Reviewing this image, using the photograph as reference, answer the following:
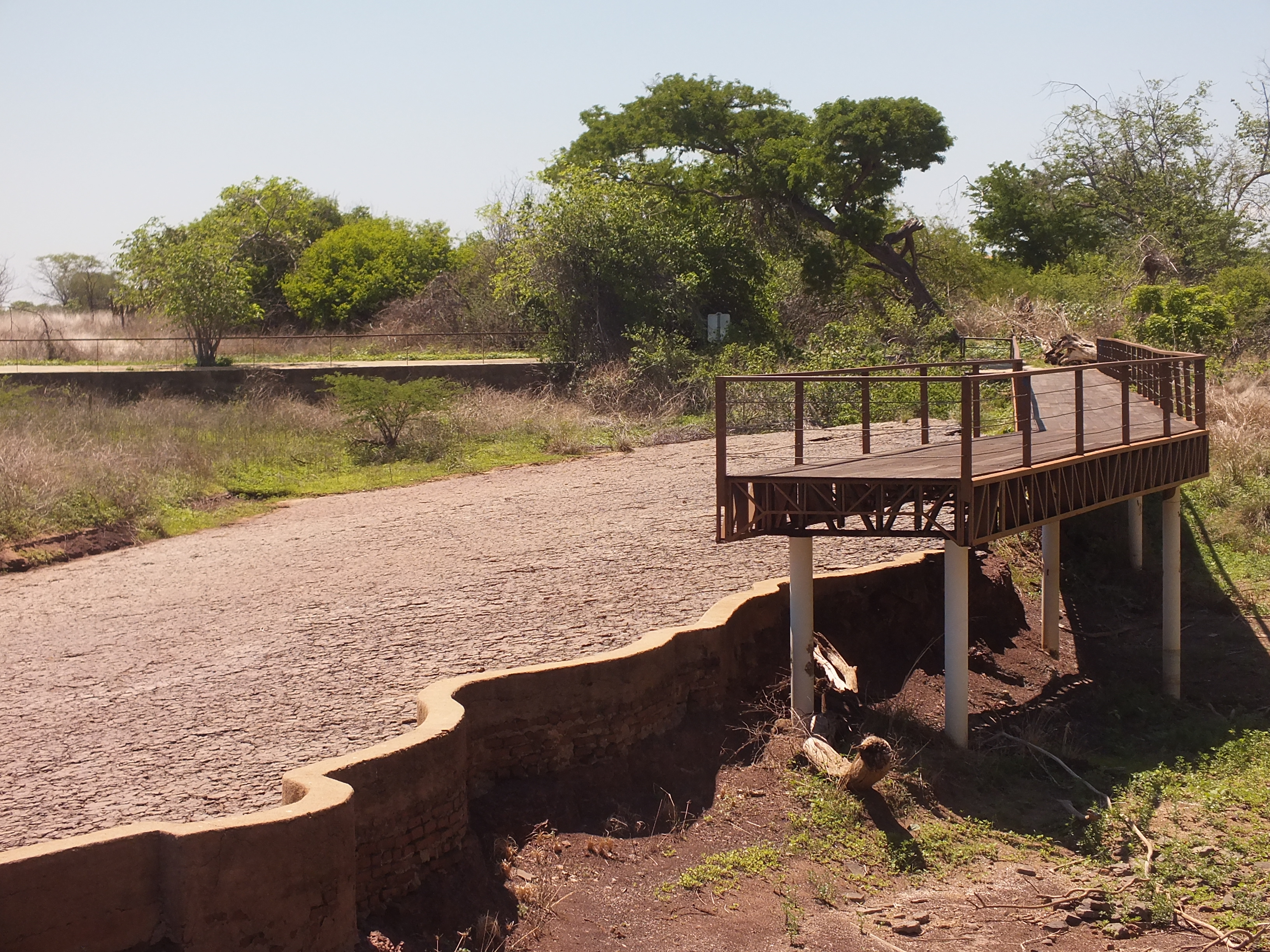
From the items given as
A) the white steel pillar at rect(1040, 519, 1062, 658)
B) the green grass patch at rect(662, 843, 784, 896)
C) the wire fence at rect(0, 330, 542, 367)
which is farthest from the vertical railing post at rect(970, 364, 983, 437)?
the wire fence at rect(0, 330, 542, 367)

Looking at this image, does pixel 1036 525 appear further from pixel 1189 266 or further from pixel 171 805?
pixel 1189 266

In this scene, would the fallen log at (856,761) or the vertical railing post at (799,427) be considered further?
the vertical railing post at (799,427)

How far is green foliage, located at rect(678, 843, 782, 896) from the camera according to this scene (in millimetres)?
6840

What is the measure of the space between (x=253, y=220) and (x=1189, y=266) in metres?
33.7

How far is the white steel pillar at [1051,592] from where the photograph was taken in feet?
40.0

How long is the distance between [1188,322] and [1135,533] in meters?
9.57

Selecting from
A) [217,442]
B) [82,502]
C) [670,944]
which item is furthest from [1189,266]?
[670,944]

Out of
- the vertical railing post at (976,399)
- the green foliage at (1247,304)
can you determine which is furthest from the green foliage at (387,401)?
the green foliage at (1247,304)

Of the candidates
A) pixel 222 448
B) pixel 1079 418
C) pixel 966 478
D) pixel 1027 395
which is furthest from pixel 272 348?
pixel 966 478

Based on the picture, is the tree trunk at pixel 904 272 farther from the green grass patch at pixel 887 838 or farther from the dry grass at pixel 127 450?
the green grass patch at pixel 887 838

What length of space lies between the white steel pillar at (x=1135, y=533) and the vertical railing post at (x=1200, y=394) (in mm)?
2981

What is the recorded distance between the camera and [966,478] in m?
8.15

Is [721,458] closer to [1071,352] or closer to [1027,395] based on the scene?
[1027,395]

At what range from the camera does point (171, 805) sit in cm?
618
